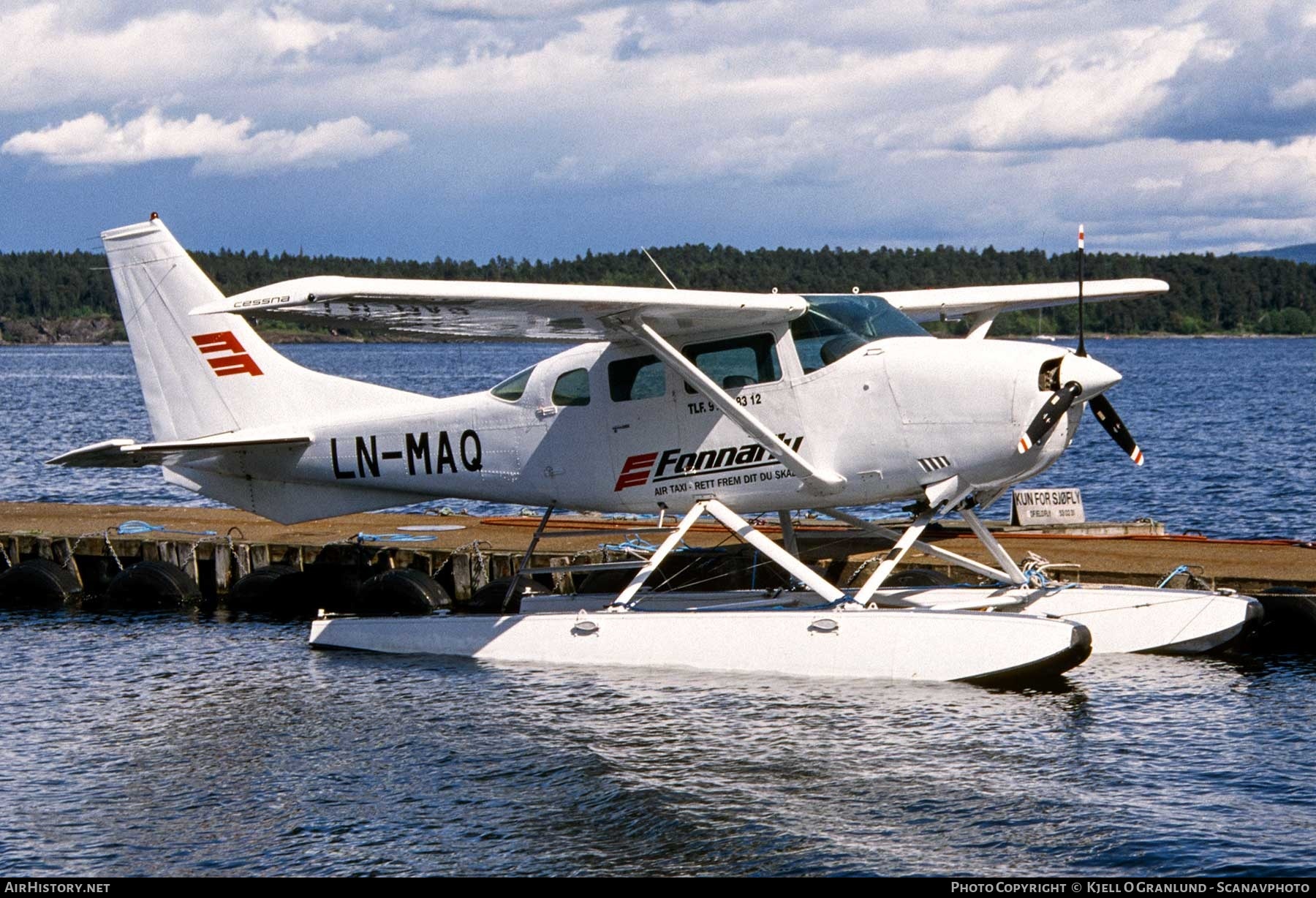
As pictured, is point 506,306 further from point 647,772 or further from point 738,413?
point 647,772

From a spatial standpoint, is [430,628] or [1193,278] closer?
[430,628]

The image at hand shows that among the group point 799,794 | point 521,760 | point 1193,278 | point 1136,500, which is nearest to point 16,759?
point 521,760

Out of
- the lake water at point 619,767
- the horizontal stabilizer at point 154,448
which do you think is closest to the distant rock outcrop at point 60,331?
the horizontal stabilizer at point 154,448

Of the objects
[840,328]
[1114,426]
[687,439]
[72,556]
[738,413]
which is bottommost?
[72,556]

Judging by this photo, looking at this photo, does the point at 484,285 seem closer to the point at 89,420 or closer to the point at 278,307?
the point at 278,307

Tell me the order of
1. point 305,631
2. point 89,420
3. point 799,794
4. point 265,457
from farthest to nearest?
1. point 89,420
2. point 305,631
3. point 265,457
4. point 799,794

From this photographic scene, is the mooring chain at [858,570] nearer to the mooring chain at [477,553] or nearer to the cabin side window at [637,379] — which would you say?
the cabin side window at [637,379]

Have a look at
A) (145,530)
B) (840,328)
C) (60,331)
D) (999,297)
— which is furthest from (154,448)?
(60,331)

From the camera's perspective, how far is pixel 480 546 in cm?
2002

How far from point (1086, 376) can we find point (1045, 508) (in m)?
7.75

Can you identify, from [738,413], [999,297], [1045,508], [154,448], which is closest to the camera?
[738,413]

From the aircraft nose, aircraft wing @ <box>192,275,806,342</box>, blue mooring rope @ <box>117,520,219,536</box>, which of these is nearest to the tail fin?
aircraft wing @ <box>192,275,806,342</box>
